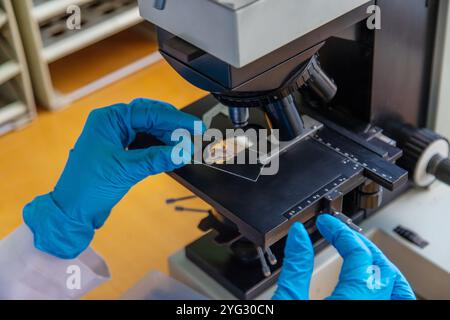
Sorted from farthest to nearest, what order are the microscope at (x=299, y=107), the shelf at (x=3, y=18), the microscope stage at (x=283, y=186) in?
the shelf at (x=3, y=18) → the microscope stage at (x=283, y=186) → the microscope at (x=299, y=107)

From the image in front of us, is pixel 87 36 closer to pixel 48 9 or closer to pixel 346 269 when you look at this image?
pixel 48 9

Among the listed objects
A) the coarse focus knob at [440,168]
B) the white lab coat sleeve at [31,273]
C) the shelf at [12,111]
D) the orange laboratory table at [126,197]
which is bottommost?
the orange laboratory table at [126,197]

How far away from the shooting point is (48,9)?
2.22 meters

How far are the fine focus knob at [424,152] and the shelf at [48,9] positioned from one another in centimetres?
129

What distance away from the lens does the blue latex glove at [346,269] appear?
1047 millimetres

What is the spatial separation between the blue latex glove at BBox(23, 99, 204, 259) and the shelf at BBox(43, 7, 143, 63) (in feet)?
3.53

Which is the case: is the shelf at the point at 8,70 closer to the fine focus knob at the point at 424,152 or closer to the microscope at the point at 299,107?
the microscope at the point at 299,107

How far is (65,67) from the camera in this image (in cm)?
252

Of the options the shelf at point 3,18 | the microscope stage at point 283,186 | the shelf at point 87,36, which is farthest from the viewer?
the shelf at point 87,36

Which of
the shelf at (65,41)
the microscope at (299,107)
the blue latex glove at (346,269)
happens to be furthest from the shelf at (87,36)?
the blue latex glove at (346,269)

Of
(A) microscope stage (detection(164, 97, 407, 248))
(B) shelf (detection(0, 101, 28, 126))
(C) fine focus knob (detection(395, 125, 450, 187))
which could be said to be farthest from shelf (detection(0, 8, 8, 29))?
(C) fine focus knob (detection(395, 125, 450, 187))

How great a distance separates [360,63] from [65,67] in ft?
4.90

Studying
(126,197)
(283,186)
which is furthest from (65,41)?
(283,186)
